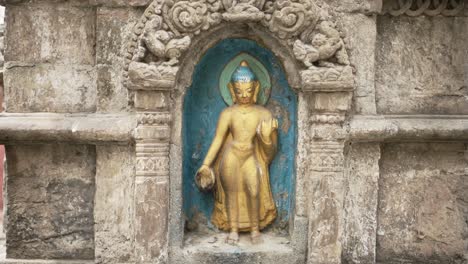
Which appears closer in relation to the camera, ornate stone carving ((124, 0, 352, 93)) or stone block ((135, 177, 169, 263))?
ornate stone carving ((124, 0, 352, 93))

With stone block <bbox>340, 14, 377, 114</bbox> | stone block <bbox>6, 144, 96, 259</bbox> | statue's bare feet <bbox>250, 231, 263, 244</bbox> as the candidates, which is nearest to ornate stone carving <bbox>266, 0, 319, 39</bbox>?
stone block <bbox>340, 14, 377, 114</bbox>

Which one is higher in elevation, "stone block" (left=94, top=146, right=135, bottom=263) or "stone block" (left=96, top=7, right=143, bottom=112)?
"stone block" (left=96, top=7, right=143, bottom=112)

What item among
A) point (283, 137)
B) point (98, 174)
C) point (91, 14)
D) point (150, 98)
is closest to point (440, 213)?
point (283, 137)

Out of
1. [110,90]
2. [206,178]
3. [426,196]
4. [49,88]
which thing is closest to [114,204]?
[206,178]

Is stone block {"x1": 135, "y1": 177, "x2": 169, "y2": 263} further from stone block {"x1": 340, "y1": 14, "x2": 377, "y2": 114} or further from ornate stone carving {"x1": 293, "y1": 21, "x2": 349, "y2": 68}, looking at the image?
stone block {"x1": 340, "y1": 14, "x2": 377, "y2": 114}

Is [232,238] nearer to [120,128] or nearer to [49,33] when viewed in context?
[120,128]

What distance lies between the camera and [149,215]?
358cm

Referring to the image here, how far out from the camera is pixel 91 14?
3.84 meters

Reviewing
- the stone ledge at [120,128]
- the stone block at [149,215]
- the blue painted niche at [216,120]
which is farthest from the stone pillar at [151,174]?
the blue painted niche at [216,120]

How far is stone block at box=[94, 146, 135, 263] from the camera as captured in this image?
12.3ft

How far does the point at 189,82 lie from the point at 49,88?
1.14 metres

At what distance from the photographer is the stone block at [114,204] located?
3.76 metres

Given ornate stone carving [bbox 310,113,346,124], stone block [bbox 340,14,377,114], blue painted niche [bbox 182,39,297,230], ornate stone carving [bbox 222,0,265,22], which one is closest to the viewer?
ornate stone carving [bbox 222,0,265,22]

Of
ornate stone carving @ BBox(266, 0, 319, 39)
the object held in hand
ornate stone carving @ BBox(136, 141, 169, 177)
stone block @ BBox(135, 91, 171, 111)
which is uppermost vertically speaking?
ornate stone carving @ BBox(266, 0, 319, 39)
